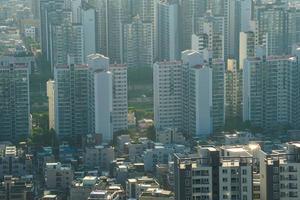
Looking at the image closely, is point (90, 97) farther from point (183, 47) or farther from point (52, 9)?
point (52, 9)

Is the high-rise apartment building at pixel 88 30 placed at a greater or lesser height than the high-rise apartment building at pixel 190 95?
greater

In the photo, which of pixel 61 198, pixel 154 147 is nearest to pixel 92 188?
pixel 61 198

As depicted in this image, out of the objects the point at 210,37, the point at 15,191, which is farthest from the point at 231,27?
the point at 15,191

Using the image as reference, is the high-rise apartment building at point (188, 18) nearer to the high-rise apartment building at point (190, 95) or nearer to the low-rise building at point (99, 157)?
the high-rise apartment building at point (190, 95)

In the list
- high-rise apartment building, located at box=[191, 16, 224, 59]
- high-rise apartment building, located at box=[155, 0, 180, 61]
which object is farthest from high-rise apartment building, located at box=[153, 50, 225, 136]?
high-rise apartment building, located at box=[155, 0, 180, 61]

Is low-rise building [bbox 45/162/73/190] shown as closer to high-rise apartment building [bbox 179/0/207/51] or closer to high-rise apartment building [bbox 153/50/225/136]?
high-rise apartment building [bbox 153/50/225/136]

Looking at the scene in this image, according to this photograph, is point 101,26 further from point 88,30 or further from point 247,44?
point 247,44

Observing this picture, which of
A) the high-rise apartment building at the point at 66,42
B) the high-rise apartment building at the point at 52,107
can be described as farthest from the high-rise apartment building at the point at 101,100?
the high-rise apartment building at the point at 66,42
